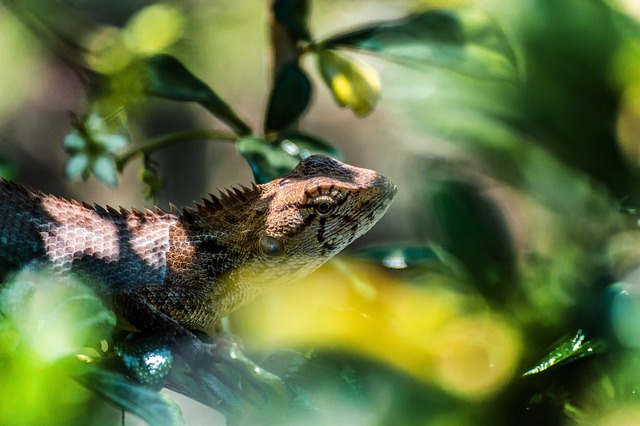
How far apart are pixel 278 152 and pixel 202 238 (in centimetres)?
20

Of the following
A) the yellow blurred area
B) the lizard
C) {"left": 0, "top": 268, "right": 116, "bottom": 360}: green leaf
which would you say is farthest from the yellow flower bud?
{"left": 0, "top": 268, "right": 116, "bottom": 360}: green leaf

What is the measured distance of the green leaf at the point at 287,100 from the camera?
146cm

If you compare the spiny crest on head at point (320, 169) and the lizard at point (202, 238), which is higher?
the spiny crest on head at point (320, 169)

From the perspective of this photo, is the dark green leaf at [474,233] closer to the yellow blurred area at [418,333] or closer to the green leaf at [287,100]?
the yellow blurred area at [418,333]

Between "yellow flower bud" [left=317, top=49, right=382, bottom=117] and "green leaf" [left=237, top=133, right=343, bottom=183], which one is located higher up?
"yellow flower bud" [left=317, top=49, right=382, bottom=117]

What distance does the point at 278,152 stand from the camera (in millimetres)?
1365

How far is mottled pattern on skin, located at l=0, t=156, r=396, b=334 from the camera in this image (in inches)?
49.2

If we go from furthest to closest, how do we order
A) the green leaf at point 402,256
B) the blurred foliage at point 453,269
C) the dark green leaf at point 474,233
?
1. the green leaf at point 402,256
2. the dark green leaf at point 474,233
3. the blurred foliage at point 453,269

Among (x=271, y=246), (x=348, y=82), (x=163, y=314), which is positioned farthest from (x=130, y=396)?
(x=348, y=82)

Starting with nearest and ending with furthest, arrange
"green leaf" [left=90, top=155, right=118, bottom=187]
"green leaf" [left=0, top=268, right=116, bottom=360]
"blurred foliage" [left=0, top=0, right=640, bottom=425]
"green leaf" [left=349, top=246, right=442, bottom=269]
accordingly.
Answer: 1. "green leaf" [left=0, top=268, right=116, bottom=360]
2. "blurred foliage" [left=0, top=0, right=640, bottom=425]
3. "green leaf" [left=349, top=246, right=442, bottom=269]
4. "green leaf" [left=90, top=155, right=118, bottom=187]

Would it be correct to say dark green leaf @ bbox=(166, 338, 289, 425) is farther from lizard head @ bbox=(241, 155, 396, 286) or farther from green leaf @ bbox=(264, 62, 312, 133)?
green leaf @ bbox=(264, 62, 312, 133)

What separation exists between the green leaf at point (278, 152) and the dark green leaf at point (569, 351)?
0.54 metres

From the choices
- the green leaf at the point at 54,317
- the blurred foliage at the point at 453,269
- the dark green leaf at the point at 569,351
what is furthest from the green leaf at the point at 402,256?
the green leaf at the point at 54,317

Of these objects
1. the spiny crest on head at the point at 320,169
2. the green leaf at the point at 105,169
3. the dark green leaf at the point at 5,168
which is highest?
the spiny crest on head at the point at 320,169
